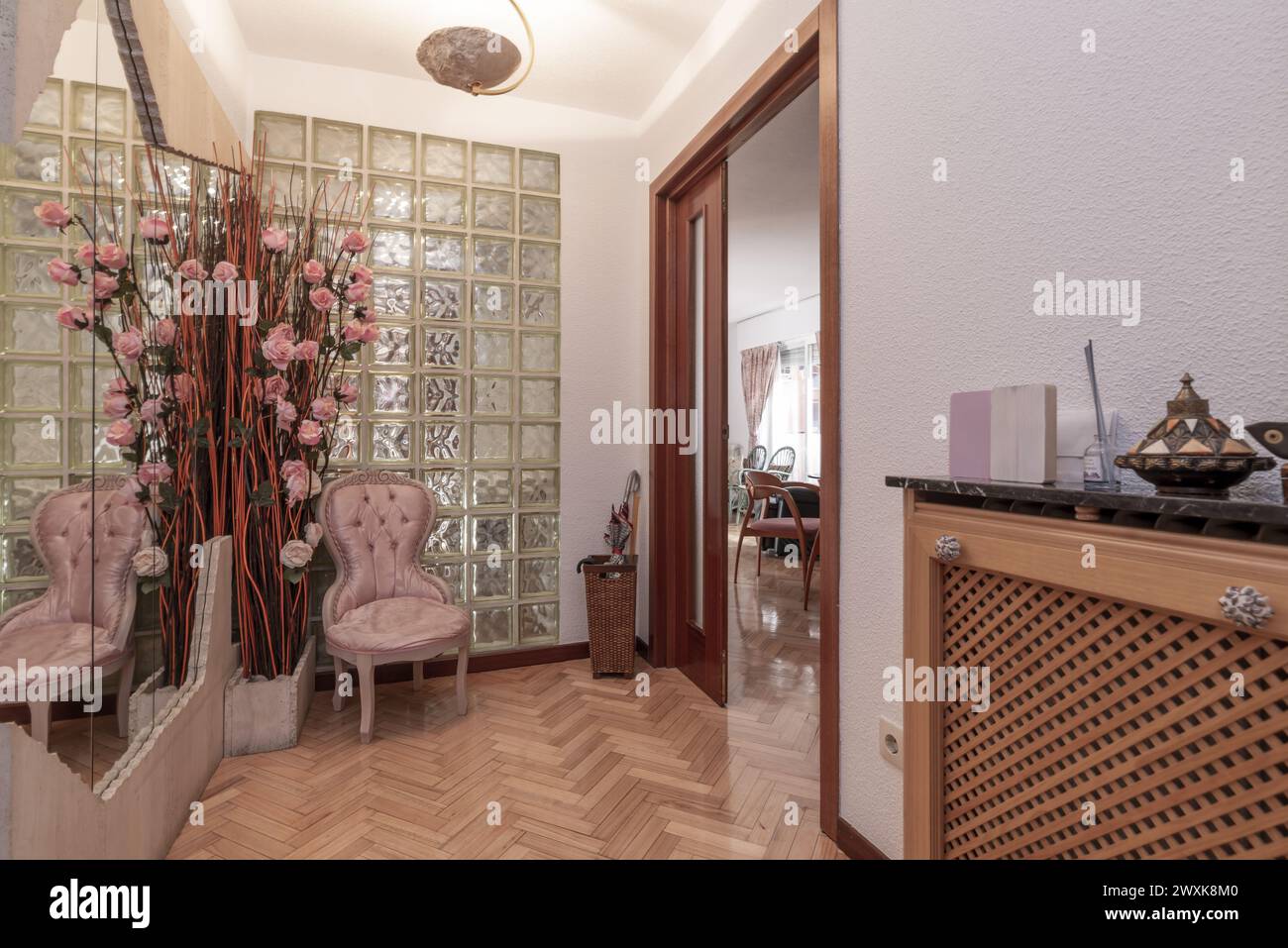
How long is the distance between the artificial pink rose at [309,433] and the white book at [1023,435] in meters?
2.18

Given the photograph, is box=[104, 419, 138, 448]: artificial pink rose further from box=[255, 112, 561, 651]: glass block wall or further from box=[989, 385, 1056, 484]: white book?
box=[989, 385, 1056, 484]: white book

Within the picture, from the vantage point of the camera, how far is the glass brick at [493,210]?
3160 millimetres

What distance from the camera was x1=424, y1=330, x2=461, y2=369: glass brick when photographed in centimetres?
308

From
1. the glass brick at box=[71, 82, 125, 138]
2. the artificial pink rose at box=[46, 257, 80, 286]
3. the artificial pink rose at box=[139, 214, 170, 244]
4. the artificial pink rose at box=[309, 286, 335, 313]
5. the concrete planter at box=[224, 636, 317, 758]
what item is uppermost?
the glass brick at box=[71, 82, 125, 138]

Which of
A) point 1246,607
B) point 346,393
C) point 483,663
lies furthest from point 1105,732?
point 483,663

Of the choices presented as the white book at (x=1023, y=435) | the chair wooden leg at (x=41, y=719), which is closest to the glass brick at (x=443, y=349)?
the chair wooden leg at (x=41, y=719)

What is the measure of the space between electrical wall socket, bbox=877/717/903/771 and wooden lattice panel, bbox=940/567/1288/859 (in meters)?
0.40

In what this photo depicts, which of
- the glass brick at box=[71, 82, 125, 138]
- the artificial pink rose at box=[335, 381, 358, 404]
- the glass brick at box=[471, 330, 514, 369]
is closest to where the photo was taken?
the glass brick at box=[71, 82, 125, 138]

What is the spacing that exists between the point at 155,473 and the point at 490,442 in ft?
5.07

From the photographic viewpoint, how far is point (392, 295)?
3016mm

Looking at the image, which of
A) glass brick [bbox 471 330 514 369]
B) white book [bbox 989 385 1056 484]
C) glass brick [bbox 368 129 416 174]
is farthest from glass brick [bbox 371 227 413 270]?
white book [bbox 989 385 1056 484]

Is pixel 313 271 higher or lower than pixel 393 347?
higher

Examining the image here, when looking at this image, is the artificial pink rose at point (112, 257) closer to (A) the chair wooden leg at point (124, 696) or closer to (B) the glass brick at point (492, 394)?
(A) the chair wooden leg at point (124, 696)

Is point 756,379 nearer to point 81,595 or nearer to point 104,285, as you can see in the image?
point 104,285
